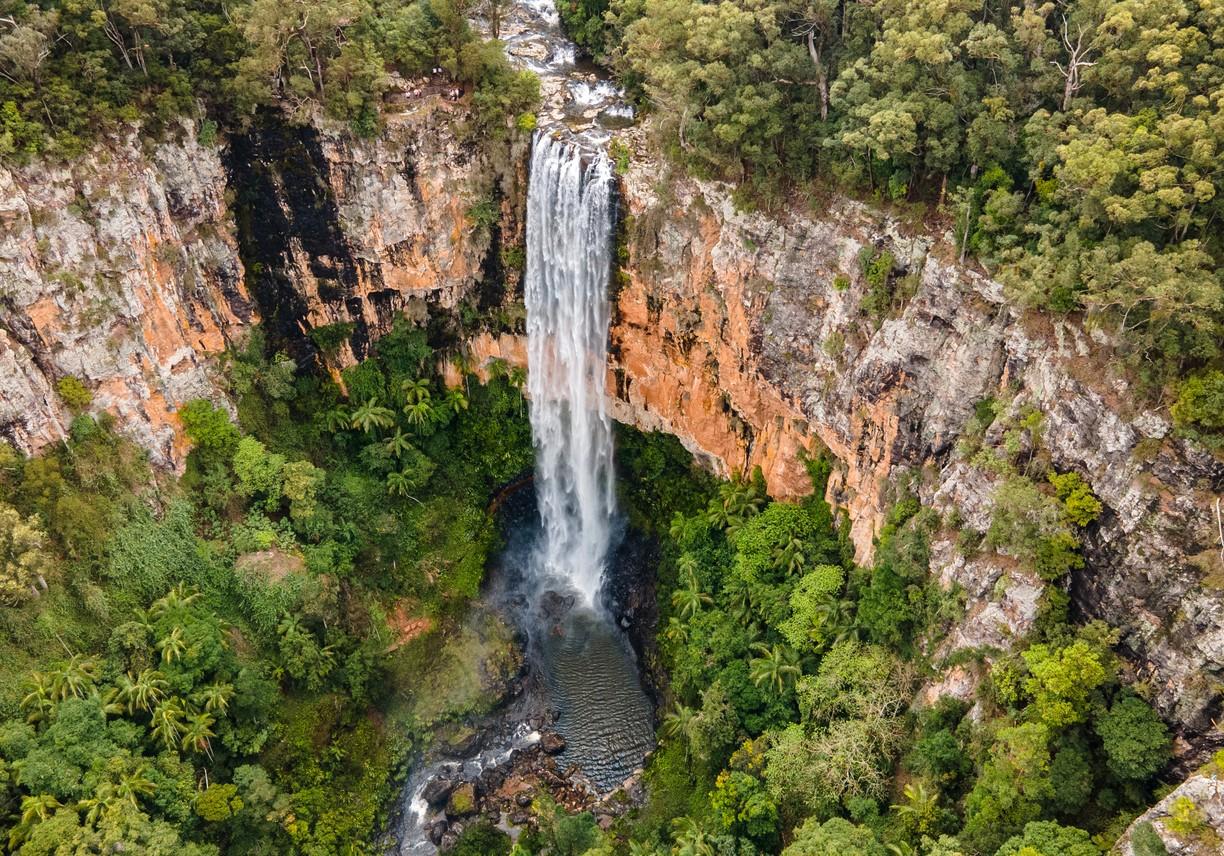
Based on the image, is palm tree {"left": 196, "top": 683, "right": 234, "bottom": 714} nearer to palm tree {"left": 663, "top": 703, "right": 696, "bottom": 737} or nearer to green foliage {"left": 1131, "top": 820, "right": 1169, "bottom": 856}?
palm tree {"left": 663, "top": 703, "right": 696, "bottom": 737}

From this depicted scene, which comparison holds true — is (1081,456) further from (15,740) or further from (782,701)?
(15,740)

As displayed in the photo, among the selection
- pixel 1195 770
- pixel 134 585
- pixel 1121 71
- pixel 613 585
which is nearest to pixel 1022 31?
pixel 1121 71

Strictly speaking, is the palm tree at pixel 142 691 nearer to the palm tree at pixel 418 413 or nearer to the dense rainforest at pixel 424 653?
the dense rainforest at pixel 424 653

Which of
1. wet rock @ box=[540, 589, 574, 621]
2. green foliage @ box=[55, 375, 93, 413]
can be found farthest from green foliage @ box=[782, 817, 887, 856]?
green foliage @ box=[55, 375, 93, 413]

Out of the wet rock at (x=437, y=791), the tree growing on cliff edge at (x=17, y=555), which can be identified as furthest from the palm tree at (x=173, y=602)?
the wet rock at (x=437, y=791)

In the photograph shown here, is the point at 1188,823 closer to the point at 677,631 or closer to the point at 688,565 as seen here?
the point at 677,631

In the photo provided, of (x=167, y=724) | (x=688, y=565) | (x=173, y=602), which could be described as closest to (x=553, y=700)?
(x=688, y=565)
